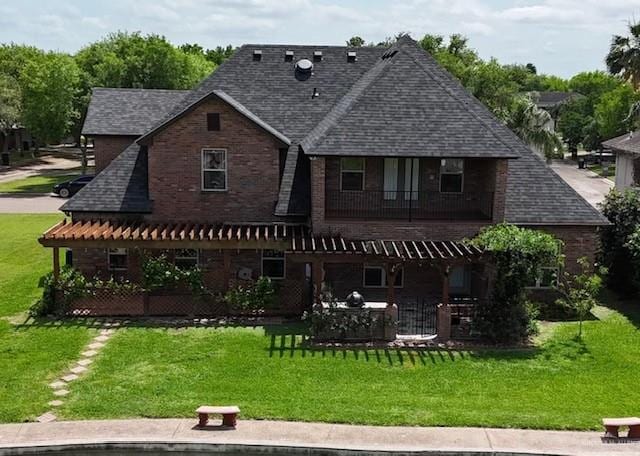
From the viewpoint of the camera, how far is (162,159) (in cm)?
2375

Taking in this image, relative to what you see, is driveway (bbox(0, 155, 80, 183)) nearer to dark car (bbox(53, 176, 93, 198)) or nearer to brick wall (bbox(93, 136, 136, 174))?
dark car (bbox(53, 176, 93, 198))

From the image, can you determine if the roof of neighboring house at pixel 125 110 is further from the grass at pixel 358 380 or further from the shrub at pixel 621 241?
the shrub at pixel 621 241

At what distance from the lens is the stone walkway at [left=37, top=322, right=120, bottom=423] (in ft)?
49.7

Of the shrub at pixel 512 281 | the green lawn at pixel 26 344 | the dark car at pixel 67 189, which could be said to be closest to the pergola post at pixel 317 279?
the shrub at pixel 512 281

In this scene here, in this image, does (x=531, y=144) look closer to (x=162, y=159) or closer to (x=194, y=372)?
(x=162, y=159)

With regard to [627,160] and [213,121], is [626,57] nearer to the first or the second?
[627,160]

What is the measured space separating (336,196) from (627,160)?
88.8ft

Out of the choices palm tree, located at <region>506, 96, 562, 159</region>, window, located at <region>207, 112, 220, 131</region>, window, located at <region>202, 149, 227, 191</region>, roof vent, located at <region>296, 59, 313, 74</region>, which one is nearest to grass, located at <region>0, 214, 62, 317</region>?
window, located at <region>202, 149, 227, 191</region>

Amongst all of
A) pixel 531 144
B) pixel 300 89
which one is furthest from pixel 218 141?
pixel 531 144

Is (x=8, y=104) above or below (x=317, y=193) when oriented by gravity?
above

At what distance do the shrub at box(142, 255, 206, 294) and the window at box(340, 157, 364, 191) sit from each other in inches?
234

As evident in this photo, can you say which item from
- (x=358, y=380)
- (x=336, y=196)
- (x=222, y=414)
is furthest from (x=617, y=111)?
(x=222, y=414)

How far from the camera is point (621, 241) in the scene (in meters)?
24.8

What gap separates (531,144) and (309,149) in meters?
25.3
